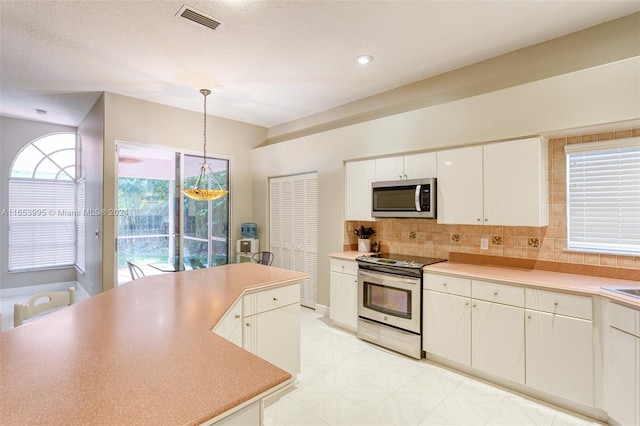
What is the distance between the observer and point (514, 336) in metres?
2.49

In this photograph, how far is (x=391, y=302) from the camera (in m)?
3.25

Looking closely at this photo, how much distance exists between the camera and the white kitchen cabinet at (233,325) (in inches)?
73.7

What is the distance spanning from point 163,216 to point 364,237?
2.96 m

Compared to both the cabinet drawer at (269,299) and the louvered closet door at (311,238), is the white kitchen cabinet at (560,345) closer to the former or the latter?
the cabinet drawer at (269,299)

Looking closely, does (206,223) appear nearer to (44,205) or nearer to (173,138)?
(173,138)

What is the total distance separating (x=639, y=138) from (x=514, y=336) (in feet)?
5.93

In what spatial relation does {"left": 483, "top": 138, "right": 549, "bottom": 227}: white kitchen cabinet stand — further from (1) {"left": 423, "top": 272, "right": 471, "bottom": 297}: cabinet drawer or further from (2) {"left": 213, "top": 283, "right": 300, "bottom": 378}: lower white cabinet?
(2) {"left": 213, "top": 283, "right": 300, "bottom": 378}: lower white cabinet

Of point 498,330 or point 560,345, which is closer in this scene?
point 560,345

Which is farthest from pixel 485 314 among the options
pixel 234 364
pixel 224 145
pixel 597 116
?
pixel 224 145

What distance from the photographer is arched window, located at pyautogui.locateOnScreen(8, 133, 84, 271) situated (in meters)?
5.34

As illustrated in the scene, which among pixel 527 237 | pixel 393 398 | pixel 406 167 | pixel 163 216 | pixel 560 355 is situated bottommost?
pixel 393 398

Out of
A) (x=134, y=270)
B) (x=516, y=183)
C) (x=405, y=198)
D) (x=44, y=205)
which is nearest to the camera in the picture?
(x=516, y=183)

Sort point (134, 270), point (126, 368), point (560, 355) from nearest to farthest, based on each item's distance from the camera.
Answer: point (126, 368) → point (560, 355) → point (134, 270)

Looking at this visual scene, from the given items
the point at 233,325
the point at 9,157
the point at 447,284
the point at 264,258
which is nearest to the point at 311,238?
the point at 264,258
